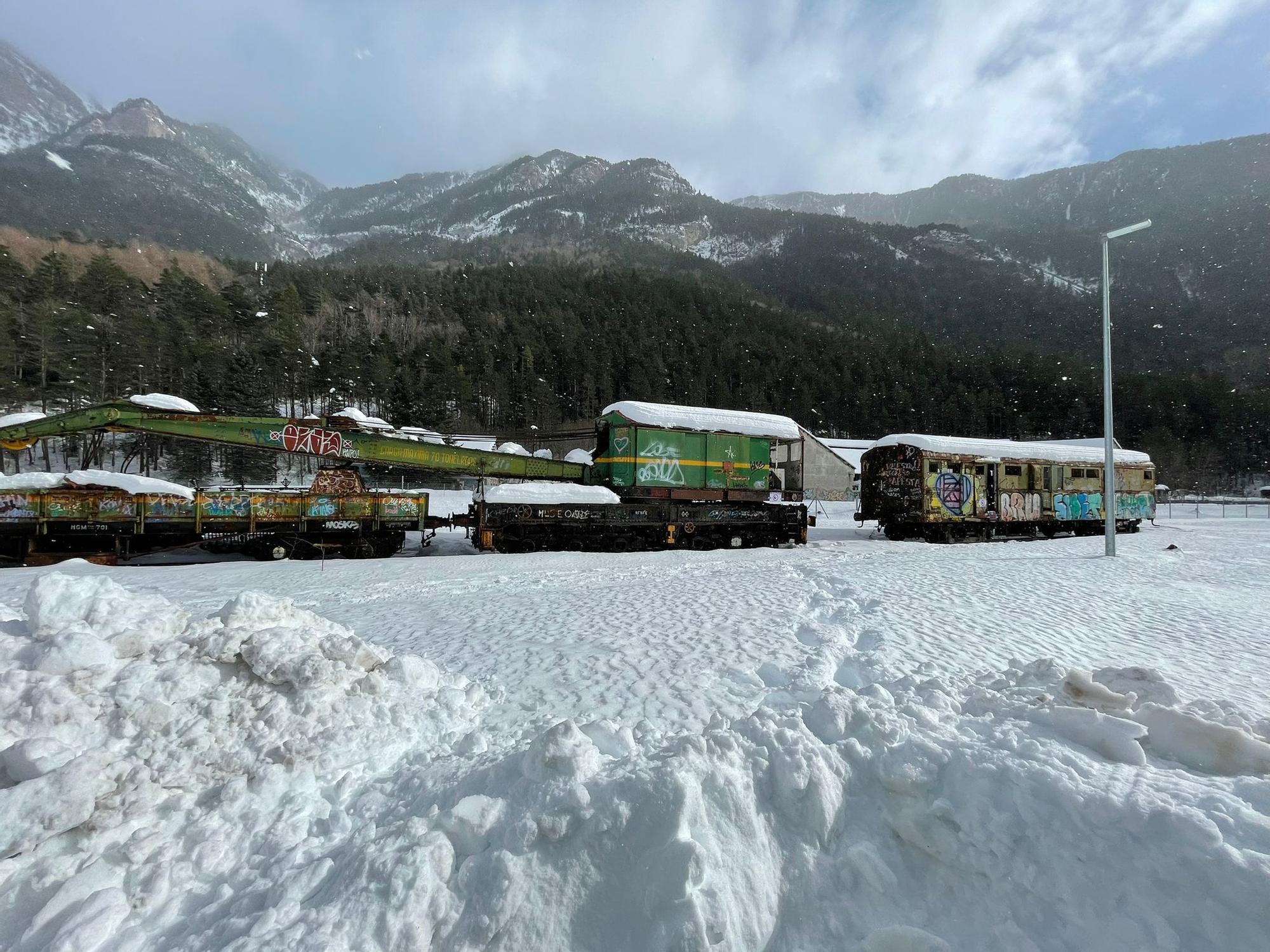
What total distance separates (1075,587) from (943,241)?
609ft

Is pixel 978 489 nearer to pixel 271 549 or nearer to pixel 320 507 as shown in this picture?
pixel 320 507

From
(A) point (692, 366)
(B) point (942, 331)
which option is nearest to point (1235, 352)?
(B) point (942, 331)

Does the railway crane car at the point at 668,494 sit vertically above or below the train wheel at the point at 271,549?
above

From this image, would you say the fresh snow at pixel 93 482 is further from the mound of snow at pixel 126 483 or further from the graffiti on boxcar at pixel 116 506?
the graffiti on boxcar at pixel 116 506

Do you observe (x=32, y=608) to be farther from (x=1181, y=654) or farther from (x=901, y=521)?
(x=901, y=521)

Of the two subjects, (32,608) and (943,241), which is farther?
(943,241)

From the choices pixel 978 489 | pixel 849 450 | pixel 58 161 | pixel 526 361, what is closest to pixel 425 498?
pixel 978 489

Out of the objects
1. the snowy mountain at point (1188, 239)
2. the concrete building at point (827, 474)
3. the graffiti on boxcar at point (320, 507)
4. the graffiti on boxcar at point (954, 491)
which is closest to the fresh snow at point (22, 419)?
the graffiti on boxcar at point (320, 507)

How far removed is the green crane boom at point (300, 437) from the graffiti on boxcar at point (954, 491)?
1151 cm

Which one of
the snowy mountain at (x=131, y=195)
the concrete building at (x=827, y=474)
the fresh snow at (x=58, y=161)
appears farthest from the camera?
the fresh snow at (x=58, y=161)

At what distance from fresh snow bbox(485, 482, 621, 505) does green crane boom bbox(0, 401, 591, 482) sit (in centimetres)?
94

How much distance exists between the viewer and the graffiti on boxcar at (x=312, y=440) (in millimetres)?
A: 11766

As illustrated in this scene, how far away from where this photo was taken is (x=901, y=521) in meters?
17.7

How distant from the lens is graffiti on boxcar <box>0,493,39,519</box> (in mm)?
10406
